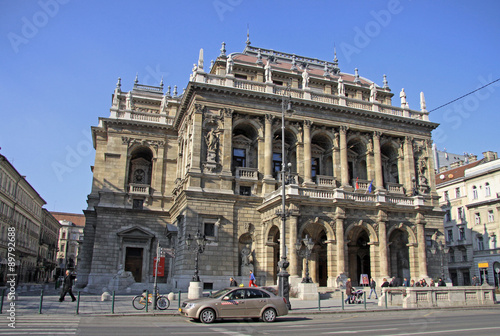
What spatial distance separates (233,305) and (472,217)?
51.5m

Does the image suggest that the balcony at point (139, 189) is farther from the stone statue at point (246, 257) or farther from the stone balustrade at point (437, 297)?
the stone balustrade at point (437, 297)

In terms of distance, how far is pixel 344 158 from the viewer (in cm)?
4000

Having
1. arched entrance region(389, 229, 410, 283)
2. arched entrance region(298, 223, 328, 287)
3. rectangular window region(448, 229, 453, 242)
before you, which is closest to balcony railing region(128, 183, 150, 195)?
arched entrance region(298, 223, 328, 287)

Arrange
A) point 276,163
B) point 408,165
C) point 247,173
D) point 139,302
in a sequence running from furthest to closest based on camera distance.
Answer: point 408,165 < point 276,163 < point 247,173 < point 139,302

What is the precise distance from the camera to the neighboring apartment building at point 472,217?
5459 centimetres

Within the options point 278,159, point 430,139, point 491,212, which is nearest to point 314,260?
point 278,159

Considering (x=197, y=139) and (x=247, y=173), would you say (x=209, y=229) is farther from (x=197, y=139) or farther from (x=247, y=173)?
(x=197, y=139)

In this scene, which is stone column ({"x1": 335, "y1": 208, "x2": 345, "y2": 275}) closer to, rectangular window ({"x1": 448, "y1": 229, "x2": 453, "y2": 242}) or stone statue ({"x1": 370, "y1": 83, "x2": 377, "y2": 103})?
stone statue ({"x1": 370, "y1": 83, "x2": 377, "y2": 103})

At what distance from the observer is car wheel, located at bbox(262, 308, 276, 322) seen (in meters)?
17.4

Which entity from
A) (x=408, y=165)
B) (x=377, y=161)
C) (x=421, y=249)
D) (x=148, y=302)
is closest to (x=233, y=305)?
(x=148, y=302)

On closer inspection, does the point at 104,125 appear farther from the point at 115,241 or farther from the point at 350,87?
the point at 350,87

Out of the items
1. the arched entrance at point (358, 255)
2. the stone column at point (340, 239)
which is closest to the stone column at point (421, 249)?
the arched entrance at point (358, 255)

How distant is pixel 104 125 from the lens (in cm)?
4416

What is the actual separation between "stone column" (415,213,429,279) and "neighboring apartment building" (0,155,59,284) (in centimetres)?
3771
